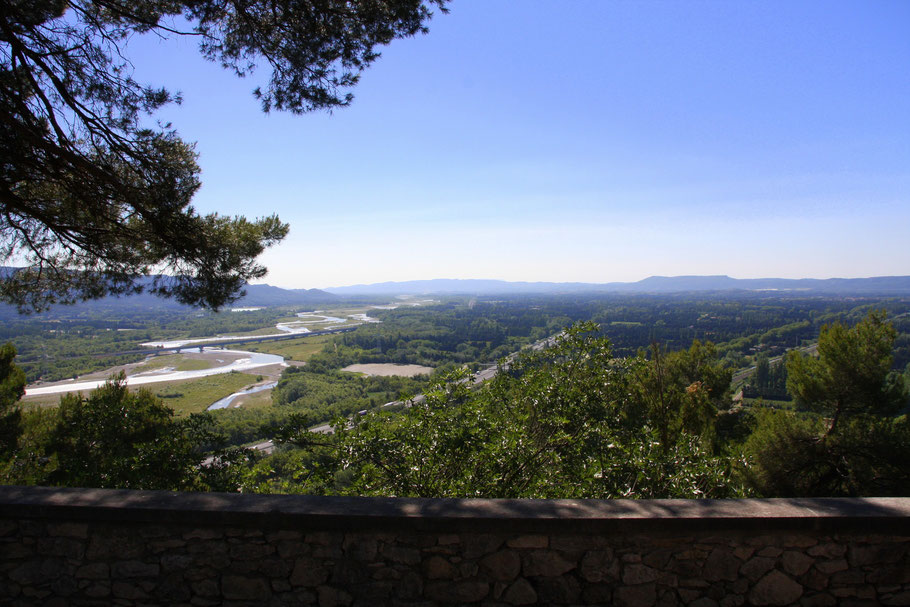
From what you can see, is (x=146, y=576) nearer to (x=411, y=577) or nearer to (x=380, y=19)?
(x=411, y=577)

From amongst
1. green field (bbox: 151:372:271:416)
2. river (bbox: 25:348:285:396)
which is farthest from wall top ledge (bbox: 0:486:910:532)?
green field (bbox: 151:372:271:416)

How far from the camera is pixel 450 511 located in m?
2.04

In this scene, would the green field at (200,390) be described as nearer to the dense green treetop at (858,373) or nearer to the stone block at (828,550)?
the dense green treetop at (858,373)

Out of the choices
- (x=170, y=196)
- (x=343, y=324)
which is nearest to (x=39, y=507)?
(x=170, y=196)

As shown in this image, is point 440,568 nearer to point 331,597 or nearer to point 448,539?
point 448,539

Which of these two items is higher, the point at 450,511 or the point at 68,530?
the point at 450,511

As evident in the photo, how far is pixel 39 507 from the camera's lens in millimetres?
2098

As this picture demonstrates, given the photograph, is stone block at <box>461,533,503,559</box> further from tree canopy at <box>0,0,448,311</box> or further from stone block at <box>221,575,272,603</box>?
tree canopy at <box>0,0,448,311</box>

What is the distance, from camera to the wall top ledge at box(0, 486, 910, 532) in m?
1.98

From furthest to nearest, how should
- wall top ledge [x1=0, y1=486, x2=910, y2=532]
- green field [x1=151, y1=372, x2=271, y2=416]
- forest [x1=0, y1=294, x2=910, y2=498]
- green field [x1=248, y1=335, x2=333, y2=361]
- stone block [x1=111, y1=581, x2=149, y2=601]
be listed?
green field [x1=248, y1=335, x2=333, y2=361] → green field [x1=151, y1=372, x2=271, y2=416] → forest [x1=0, y1=294, x2=910, y2=498] → stone block [x1=111, y1=581, x2=149, y2=601] → wall top ledge [x1=0, y1=486, x2=910, y2=532]

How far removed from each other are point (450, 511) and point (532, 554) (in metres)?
0.43

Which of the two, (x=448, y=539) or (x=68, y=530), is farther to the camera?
(x=68, y=530)

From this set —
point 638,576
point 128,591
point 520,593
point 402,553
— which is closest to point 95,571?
point 128,591

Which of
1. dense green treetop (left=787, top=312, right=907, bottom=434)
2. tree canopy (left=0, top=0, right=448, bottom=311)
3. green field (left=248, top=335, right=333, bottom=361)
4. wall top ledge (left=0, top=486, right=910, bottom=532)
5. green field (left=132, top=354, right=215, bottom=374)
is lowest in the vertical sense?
green field (left=248, top=335, right=333, bottom=361)
